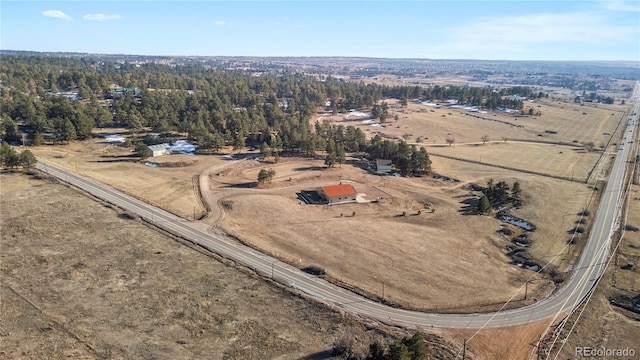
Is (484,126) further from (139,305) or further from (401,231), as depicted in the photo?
(139,305)

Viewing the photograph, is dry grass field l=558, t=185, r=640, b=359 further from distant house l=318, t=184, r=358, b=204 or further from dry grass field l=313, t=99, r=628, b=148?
dry grass field l=313, t=99, r=628, b=148

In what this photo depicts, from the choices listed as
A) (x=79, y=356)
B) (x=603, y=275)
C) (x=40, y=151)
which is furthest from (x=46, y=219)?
(x=603, y=275)

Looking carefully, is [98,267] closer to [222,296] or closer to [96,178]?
[222,296]

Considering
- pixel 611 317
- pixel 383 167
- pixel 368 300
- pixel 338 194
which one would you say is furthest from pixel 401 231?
pixel 383 167

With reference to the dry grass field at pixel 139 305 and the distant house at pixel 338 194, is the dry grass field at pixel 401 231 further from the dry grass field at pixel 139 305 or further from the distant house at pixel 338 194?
the dry grass field at pixel 139 305

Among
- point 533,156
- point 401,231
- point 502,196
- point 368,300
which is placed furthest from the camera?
point 533,156

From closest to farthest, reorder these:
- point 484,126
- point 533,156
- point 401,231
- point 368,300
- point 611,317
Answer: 1. point 611,317
2. point 368,300
3. point 401,231
4. point 533,156
5. point 484,126

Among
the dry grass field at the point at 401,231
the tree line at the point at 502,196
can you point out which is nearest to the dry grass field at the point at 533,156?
the dry grass field at the point at 401,231
